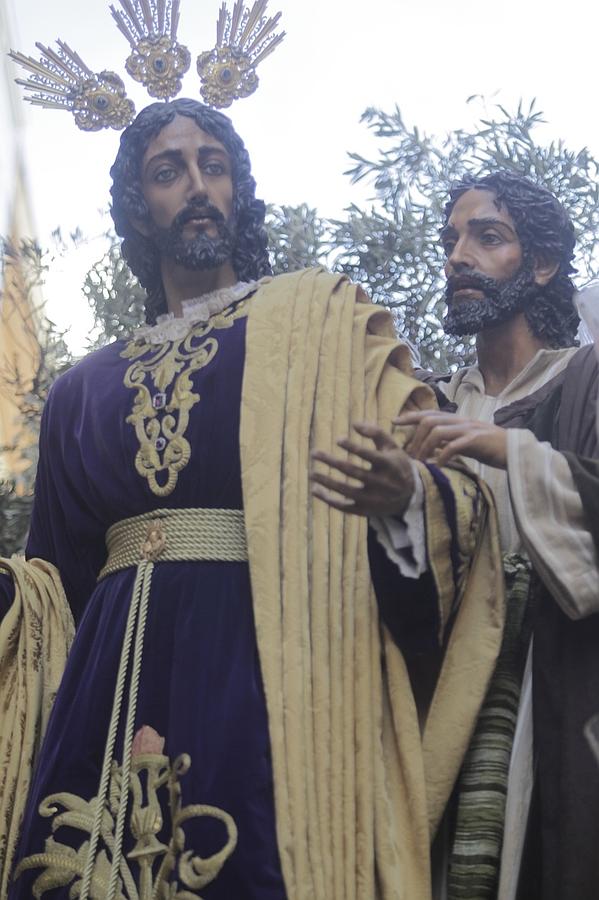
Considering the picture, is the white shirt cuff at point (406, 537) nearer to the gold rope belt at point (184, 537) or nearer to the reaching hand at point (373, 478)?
→ the reaching hand at point (373, 478)

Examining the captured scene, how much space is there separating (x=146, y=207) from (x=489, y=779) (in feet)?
5.14

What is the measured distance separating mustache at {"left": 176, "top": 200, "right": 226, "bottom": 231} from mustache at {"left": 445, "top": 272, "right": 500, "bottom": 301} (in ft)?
2.26

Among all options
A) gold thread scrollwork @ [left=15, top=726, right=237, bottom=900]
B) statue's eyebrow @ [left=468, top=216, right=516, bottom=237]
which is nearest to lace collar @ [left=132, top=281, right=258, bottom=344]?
statue's eyebrow @ [left=468, top=216, right=516, bottom=237]

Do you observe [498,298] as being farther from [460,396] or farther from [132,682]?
[132,682]

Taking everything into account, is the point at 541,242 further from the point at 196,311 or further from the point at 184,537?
the point at 184,537

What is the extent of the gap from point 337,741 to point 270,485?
1.74ft

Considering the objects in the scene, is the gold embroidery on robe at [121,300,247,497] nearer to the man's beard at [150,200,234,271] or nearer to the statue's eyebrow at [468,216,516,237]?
the man's beard at [150,200,234,271]

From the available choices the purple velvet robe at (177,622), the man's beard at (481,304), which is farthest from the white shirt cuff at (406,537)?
the man's beard at (481,304)

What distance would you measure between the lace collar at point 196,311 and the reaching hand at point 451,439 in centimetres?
70

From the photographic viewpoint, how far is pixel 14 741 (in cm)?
357

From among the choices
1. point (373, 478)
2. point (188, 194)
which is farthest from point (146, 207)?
point (373, 478)

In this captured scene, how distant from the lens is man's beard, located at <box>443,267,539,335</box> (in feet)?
13.9

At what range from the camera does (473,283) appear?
4.24m

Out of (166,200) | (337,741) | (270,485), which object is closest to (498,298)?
(166,200)
